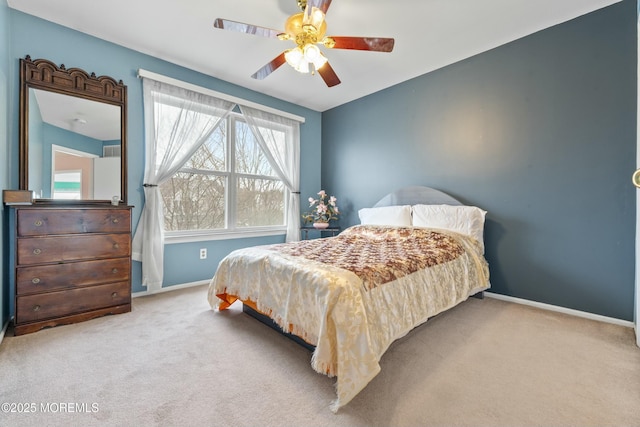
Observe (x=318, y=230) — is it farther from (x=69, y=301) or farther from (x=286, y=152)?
(x=69, y=301)

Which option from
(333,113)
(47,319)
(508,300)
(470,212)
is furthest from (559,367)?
(333,113)

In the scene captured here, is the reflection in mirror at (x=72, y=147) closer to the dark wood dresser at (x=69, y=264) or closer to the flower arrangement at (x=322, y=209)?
the dark wood dresser at (x=69, y=264)

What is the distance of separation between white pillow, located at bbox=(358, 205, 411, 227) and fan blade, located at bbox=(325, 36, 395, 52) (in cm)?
185

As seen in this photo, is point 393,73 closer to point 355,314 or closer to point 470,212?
point 470,212

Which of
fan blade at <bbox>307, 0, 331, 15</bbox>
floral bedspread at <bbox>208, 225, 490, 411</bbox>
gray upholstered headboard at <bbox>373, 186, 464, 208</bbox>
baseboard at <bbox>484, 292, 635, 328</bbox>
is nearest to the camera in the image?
floral bedspread at <bbox>208, 225, 490, 411</bbox>

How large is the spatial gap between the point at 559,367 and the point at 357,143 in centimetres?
344

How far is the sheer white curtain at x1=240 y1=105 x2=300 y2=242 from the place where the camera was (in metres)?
4.06

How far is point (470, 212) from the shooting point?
2916mm

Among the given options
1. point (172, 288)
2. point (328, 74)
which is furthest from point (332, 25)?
point (172, 288)

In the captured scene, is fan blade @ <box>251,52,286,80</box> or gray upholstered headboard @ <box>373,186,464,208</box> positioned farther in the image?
gray upholstered headboard @ <box>373,186,464,208</box>

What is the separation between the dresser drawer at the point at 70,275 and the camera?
2.08 meters

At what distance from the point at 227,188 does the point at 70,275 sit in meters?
1.90

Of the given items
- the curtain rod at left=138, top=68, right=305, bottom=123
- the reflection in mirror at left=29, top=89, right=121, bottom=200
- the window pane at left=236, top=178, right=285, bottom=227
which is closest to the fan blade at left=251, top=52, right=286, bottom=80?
the curtain rod at left=138, top=68, right=305, bottom=123

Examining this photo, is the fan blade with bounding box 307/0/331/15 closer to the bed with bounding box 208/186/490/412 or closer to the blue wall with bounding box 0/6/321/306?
the bed with bounding box 208/186/490/412
